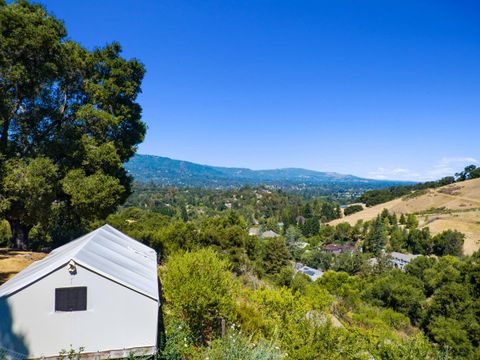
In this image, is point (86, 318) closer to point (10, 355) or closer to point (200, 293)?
point (10, 355)

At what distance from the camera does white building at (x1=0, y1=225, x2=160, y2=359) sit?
7414 mm

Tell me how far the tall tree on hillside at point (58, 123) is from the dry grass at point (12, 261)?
5.41 feet

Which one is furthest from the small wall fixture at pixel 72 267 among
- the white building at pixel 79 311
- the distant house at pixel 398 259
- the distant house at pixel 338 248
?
the distant house at pixel 338 248

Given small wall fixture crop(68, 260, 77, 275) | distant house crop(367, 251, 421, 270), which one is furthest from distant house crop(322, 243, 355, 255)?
small wall fixture crop(68, 260, 77, 275)

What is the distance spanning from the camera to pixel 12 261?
14.3 metres

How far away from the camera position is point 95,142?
16.9 meters

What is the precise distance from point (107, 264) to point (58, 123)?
11.7 metres

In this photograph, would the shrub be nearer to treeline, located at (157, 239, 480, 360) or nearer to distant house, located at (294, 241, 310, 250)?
treeline, located at (157, 239, 480, 360)

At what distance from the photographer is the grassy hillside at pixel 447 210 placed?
82.5m

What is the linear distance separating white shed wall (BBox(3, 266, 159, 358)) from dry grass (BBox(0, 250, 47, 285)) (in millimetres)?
5995

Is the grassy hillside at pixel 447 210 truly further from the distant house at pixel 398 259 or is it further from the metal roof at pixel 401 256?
the distant house at pixel 398 259

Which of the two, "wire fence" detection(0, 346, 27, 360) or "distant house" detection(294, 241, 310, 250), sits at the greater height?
"wire fence" detection(0, 346, 27, 360)

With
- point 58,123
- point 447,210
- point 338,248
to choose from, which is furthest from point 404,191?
point 58,123

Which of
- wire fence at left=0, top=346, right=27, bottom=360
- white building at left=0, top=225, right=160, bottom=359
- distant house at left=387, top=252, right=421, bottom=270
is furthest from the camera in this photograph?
A: distant house at left=387, top=252, right=421, bottom=270
